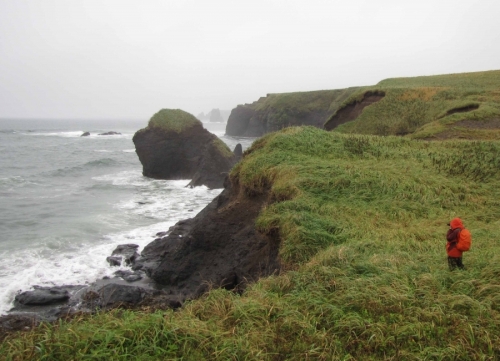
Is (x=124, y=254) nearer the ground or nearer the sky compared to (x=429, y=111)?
nearer the ground

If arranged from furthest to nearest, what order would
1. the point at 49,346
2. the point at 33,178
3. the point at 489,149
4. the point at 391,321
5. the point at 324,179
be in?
the point at 33,178 < the point at 489,149 < the point at 324,179 < the point at 391,321 < the point at 49,346

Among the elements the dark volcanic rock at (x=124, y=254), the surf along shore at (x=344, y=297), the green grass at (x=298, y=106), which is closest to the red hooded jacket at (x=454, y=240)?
the surf along shore at (x=344, y=297)

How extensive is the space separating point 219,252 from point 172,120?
25187 mm

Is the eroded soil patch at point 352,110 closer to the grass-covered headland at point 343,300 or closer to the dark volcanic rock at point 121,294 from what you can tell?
the grass-covered headland at point 343,300

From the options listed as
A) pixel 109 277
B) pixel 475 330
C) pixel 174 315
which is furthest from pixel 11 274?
pixel 475 330

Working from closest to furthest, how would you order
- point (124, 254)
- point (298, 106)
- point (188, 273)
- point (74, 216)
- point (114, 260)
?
point (188, 273) < point (114, 260) < point (124, 254) < point (74, 216) < point (298, 106)

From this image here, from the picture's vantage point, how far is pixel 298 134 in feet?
50.3

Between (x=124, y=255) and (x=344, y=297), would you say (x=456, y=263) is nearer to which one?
(x=344, y=297)

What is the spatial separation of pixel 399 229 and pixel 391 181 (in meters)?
2.72

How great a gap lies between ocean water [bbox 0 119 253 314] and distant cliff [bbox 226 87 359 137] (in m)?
35.4

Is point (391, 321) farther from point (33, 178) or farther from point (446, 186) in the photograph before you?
point (33, 178)

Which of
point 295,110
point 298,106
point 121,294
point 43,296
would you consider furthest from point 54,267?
point 298,106

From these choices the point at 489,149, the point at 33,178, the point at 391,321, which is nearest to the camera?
the point at 391,321

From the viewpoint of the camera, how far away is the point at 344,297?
18.4ft
